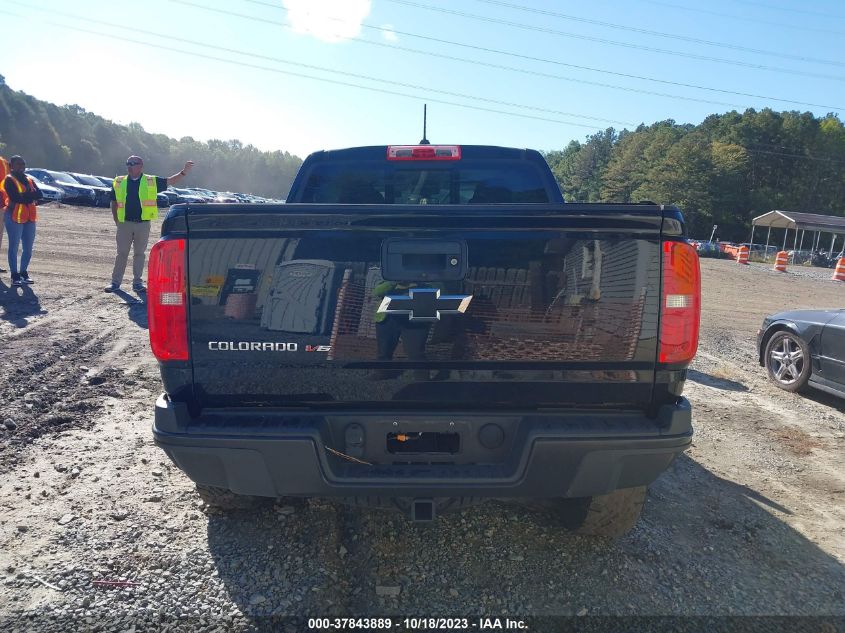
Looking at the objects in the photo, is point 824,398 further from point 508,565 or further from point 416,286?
point 416,286

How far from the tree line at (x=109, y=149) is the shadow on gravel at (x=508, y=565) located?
2444 inches

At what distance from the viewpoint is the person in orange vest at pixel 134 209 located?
8.62m

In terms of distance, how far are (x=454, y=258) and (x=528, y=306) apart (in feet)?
1.17

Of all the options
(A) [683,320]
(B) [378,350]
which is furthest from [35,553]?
(A) [683,320]

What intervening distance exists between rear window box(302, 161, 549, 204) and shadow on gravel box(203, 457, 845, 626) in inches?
81.8

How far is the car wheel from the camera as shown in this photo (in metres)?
5.98

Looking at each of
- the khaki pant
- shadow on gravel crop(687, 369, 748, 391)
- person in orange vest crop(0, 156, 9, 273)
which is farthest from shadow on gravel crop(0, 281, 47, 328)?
shadow on gravel crop(687, 369, 748, 391)

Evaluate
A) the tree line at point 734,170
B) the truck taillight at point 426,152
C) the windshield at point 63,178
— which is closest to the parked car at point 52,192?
the windshield at point 63,178

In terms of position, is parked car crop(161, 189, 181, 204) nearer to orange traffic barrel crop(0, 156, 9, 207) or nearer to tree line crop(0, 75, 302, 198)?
tree line crop(0, 75, 302, 198)

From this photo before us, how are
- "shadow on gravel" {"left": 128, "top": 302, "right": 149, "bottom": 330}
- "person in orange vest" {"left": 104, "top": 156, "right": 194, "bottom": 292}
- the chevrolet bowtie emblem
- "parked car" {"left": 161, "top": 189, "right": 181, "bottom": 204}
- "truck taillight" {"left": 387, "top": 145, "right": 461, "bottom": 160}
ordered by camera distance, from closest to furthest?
the chevrolet bowtie emblem, "truck taillight" {"left": 387, "top": 145, "right": 461, "bottom": 160}, "shadow on gravel" {"left": 128, "top": 302, "right": 149, "bottom": 330}, "person in orange vest" {"left": 104, "top": 156, "right": 194, "bottom": 292}, "parked car" {"left": 161, "top": 189, "right": 181, "bottom": 204}

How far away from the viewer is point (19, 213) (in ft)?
28.9

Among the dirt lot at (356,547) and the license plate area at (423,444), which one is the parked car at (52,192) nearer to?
the dirt lot at (356,547)

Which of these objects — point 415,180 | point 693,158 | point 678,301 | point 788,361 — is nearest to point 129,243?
point 415,180

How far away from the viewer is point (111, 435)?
13.5 feet
